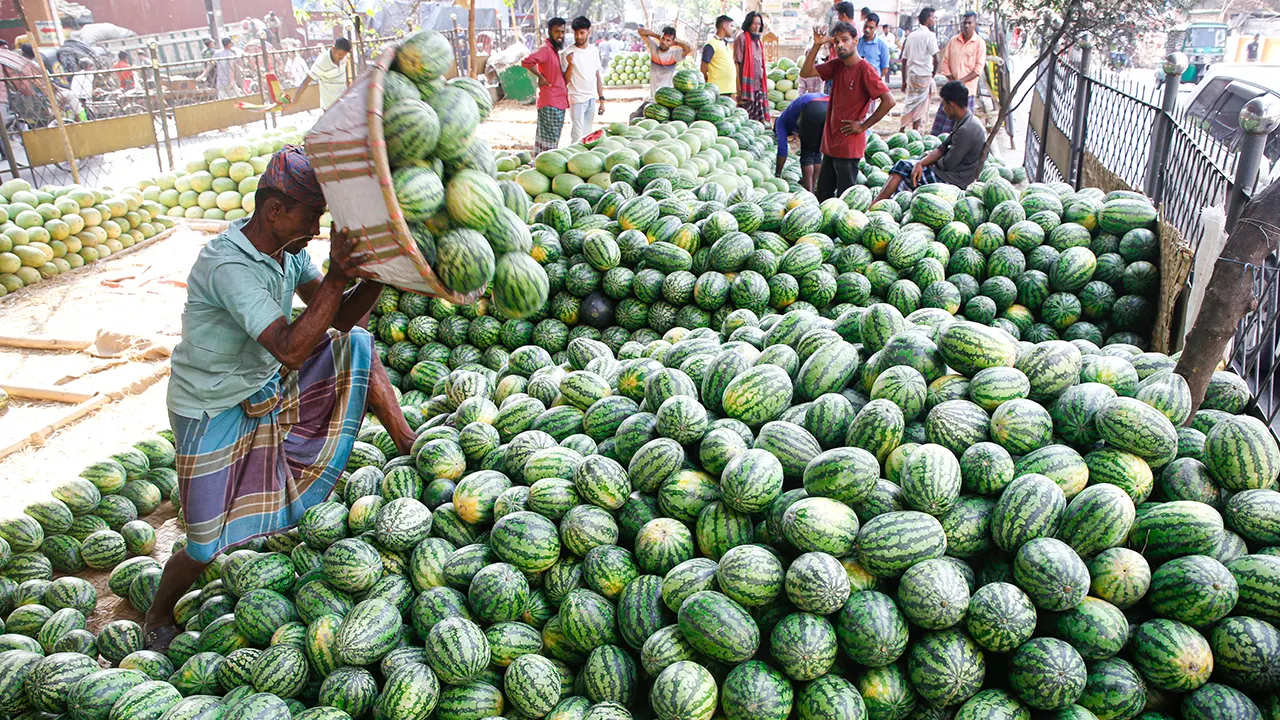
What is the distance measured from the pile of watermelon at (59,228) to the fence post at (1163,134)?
32.4 ft

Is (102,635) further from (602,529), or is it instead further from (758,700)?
(758,700)

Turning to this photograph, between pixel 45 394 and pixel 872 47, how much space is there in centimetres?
1095

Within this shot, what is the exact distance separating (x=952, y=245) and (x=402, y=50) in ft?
10.9

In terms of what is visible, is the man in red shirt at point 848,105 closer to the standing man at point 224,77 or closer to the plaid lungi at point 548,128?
the plaid lungi at point 548,128

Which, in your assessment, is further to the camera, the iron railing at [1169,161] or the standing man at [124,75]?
the standing man at [124,75]

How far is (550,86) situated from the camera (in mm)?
9664

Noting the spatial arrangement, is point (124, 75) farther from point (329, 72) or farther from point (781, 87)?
point (781, 87)

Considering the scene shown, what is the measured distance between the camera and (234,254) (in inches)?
100

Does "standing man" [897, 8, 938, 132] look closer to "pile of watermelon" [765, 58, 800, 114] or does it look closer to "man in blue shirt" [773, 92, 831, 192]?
"pile of watermelon" [765, 58, 800, 114]

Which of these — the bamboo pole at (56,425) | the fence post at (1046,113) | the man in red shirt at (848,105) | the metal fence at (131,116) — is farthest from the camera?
the metal fence at (131,116)

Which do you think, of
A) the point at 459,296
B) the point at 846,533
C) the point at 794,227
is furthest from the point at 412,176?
the point at 794,227

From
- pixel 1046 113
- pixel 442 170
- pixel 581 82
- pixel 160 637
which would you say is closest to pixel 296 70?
pixel 581 82

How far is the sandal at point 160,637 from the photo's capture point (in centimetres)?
283

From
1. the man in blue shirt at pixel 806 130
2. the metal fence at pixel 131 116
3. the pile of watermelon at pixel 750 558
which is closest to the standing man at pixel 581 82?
the metal fence at pixel 131 116
